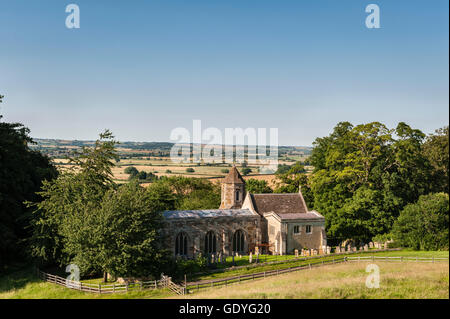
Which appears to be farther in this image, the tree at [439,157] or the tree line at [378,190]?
the tree at [439,157]

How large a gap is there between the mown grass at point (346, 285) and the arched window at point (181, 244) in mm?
10777

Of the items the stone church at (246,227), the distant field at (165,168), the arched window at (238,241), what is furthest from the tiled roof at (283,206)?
the distant field at (165,168)

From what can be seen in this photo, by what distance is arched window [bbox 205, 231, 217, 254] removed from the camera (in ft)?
140

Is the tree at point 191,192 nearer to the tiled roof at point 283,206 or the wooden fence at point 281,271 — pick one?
the tiled roof at point 283,206

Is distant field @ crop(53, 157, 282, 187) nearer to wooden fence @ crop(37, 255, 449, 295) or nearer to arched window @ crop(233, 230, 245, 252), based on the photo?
arched window @ crop(233, 230, 245, 252)

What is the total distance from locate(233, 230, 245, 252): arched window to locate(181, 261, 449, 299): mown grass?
10.8 meters

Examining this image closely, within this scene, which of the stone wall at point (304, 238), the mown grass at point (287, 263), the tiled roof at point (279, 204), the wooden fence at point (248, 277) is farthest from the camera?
the tiled roof at point (279, 204)

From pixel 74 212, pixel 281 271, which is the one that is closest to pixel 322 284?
pixel 281 271

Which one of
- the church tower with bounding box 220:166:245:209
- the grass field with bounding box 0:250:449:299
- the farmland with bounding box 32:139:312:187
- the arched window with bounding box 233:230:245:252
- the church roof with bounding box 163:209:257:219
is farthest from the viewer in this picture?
the farmland with bounding box 32:139:312:187

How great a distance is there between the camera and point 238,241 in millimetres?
44750

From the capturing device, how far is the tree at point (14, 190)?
36406 mm

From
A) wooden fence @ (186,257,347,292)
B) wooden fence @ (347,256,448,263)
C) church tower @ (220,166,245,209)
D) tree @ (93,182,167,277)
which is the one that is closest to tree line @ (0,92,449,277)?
tree @ (93,182,167,277)
